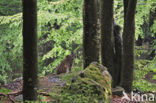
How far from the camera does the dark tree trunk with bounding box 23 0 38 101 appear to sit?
4.76m

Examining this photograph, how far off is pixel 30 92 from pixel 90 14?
3.09 metres

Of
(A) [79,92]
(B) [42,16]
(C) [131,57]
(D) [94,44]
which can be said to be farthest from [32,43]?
(B) [42,16]

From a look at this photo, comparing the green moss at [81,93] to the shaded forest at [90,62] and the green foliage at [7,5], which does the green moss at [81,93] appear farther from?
the green foliage at [7,5]

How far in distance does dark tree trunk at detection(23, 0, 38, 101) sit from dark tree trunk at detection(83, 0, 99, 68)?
2371 millimetres

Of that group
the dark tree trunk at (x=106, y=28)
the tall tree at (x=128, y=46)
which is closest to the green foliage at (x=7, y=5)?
the dark tree trunk at (x=106, y=28)

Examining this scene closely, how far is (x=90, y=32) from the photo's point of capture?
6.90m

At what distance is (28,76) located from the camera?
4965mm

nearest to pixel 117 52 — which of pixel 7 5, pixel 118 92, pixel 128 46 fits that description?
pixel 128 46

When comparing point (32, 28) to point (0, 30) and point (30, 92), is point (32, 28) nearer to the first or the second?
point (30, 92)

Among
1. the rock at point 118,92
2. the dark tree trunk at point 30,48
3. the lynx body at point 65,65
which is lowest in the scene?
the rock at point 118,92

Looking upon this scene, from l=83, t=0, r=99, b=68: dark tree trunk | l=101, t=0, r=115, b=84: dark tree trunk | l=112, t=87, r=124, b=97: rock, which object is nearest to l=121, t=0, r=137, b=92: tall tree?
l=112, t=87, r=124, b=97: rock

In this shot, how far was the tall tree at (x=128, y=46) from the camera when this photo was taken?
29.4 feet

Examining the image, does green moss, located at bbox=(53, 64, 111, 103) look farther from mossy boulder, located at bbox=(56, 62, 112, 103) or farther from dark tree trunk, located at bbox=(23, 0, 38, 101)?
dark tree trunk, located at bbox=(23, 0, 38, 101)

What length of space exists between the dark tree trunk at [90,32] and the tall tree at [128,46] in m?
2.59
